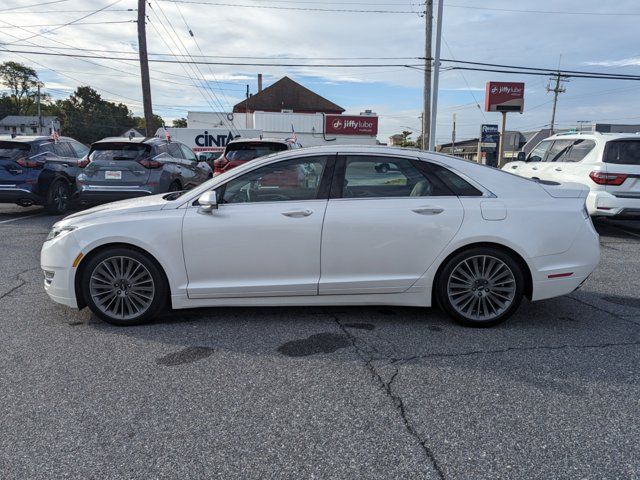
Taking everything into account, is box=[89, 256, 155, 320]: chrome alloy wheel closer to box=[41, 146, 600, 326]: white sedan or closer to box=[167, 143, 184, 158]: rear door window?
box=[41, 146, 600, 326]: white sedan

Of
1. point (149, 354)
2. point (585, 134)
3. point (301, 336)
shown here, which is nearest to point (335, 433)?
point (301, 336)

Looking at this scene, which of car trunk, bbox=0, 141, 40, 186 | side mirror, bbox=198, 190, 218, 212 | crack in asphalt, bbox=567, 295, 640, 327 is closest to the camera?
side mirror, bbox=198, 190, 218, 212

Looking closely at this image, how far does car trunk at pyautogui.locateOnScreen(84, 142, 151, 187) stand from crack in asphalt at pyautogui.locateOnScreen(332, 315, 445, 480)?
651 centimetres

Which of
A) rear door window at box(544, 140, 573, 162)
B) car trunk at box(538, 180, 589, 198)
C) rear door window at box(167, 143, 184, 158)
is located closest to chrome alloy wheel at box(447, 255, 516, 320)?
car trunk at box(538, 180, 589, 198)

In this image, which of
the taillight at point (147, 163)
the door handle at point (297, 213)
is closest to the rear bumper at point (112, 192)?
the taillight at point (147, 163)

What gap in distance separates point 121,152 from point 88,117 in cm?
8983

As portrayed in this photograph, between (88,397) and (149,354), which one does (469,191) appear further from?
(88,397)

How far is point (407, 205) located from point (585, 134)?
276 inches

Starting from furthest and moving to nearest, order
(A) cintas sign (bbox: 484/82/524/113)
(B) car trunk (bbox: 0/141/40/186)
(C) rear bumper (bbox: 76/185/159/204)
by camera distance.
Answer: (A) cintas sign (bbox: 484/82/524/113), (B) car trunk (bbox: 0/141/40/186), (C) rear bumper (bbox: 76/185/159/204)

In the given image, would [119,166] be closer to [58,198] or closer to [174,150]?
[174,150]

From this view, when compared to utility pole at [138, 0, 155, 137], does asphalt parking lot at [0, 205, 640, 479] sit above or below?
below

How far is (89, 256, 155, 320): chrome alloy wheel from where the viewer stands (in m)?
4.23

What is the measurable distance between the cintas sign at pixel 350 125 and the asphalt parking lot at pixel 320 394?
34976mm

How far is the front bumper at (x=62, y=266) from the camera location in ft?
13.8
